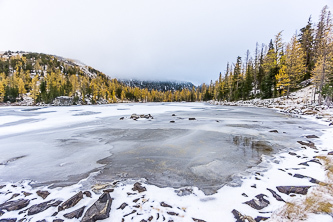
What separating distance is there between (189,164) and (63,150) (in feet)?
18.5

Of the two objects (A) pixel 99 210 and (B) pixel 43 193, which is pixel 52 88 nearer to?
(B) pixel 43 193

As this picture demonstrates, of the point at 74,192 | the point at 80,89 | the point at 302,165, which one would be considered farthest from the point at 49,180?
the point at 80,89

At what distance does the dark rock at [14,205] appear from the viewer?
10.1 ft

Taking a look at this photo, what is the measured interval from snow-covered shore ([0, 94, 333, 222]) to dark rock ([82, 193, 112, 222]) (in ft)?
0.05

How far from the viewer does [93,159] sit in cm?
567

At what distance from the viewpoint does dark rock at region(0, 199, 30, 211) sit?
10.1ft

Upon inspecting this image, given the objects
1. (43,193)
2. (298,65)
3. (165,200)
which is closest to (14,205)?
(43,193)

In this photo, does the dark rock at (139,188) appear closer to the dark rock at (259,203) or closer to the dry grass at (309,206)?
the dark rock at (259,203)

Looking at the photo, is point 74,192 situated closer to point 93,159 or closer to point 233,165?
point 93,159

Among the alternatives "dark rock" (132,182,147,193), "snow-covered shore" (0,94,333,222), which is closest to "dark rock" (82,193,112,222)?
"snow-covered shore" (0,94,333,222)

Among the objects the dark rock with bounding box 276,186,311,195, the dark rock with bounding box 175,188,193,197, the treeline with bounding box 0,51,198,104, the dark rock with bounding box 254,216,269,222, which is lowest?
the dark rock with bounding box 175,188,193,197

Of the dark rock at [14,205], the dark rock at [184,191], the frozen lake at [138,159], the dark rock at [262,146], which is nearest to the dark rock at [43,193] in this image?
the dark rock at [14,205]

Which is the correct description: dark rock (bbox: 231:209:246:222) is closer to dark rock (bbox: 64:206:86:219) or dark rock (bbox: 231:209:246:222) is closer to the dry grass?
the dry grass

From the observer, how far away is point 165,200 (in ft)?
10.7
